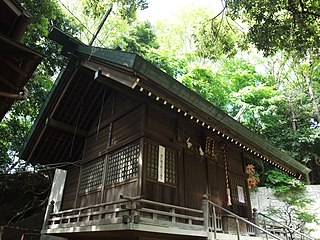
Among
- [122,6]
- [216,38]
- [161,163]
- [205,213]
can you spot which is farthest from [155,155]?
[122,6]

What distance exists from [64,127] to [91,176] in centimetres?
225

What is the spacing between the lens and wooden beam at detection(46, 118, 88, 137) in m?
9.14

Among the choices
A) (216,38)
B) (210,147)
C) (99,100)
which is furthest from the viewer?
(99,100)

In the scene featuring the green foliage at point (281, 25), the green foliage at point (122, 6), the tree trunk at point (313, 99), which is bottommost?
the green foliage at point (281, 25)

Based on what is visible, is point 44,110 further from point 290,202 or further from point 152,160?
point 290,202

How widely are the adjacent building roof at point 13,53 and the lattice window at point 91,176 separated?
3621mm

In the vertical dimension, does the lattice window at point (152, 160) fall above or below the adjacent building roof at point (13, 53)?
below

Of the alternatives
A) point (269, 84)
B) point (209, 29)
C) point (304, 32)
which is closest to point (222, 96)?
point (269, 84)

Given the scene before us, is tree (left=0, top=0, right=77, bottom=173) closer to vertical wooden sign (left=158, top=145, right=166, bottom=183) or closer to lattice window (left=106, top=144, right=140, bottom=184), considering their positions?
lattice window (left=106, top=144, right=140, bottom=184)

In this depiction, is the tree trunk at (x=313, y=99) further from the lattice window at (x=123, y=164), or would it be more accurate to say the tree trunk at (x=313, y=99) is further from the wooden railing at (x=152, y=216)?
the lattice window at (x=123, y=164)

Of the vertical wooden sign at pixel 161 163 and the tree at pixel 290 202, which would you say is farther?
the tree at pixel 290 202

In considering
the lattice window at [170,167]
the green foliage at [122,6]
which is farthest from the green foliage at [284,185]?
the green foliage at [122,6]

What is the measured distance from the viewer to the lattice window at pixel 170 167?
697 centimetres

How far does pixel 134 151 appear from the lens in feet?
22.8
